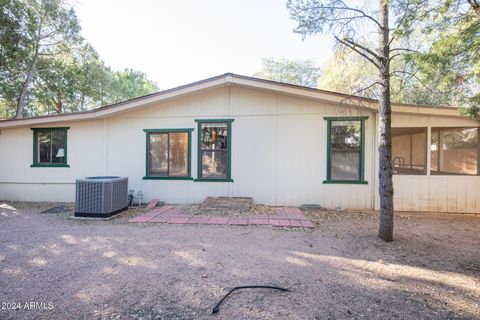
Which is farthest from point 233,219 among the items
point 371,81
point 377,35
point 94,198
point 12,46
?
point 12,46

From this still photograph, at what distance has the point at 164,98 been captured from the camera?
264 inches

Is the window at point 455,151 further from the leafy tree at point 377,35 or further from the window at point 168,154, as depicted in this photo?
the window at point 168,154

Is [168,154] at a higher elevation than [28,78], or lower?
lower

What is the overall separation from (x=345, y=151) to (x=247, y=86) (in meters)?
3.25

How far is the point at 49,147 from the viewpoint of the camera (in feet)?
25.0

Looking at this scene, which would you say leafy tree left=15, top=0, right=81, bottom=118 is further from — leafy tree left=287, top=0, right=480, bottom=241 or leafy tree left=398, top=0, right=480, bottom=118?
leafy tree left=398, top=0, right=480, bottom=118

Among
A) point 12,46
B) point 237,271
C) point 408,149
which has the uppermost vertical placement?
point 12,46

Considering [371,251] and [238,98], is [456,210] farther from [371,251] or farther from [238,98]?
[238,98]

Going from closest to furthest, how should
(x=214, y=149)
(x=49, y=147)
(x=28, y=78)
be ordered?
(x=214, y=149), (x=49, y=147), (x=28, y=78)

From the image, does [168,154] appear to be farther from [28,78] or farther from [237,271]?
[28,78]

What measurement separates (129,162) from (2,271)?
452cm

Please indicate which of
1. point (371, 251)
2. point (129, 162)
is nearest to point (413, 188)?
point (371, 251)

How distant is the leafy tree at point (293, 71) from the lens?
97.5 feet

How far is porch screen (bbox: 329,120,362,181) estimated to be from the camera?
21.0ft
